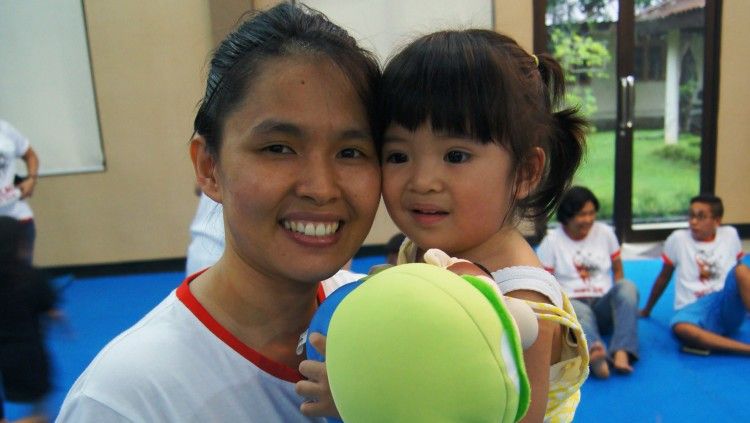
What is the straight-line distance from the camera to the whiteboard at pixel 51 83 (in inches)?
208

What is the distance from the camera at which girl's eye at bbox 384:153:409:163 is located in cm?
109

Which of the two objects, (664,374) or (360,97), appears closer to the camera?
(360,97)

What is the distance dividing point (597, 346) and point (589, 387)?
0.81 ft

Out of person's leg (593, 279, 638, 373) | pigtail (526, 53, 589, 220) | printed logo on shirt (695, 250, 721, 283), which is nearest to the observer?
pigtail (526, 53, 589, 220)

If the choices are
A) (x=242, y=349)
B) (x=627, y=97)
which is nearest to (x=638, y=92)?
(x=627, y=97)

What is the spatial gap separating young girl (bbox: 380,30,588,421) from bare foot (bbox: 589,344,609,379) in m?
2.17

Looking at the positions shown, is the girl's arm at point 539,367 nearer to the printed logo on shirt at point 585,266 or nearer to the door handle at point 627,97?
the printed logo on shirt at point 585,266

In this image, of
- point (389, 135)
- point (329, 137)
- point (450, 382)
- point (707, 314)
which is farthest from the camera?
point (707, 314)

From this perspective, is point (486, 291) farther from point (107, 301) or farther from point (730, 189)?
point (730, 189)

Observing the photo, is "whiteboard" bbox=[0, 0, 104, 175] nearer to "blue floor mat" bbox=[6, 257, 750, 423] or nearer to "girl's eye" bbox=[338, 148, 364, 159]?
"blue floor mat" bbox=[6, 257, 750, 423]

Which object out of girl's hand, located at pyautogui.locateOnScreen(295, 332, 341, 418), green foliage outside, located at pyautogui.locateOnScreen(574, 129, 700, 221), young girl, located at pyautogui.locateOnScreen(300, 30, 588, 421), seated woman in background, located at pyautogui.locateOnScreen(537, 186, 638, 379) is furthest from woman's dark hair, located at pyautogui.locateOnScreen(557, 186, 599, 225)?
girl's hand, located at pyautogui.locateOnScreen(295, 332, 341, 418)

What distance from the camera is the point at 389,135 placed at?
1.07 metres

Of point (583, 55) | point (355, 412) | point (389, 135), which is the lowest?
point (355, 412)

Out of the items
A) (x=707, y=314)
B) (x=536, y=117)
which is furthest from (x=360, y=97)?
(x=707, y=314)
